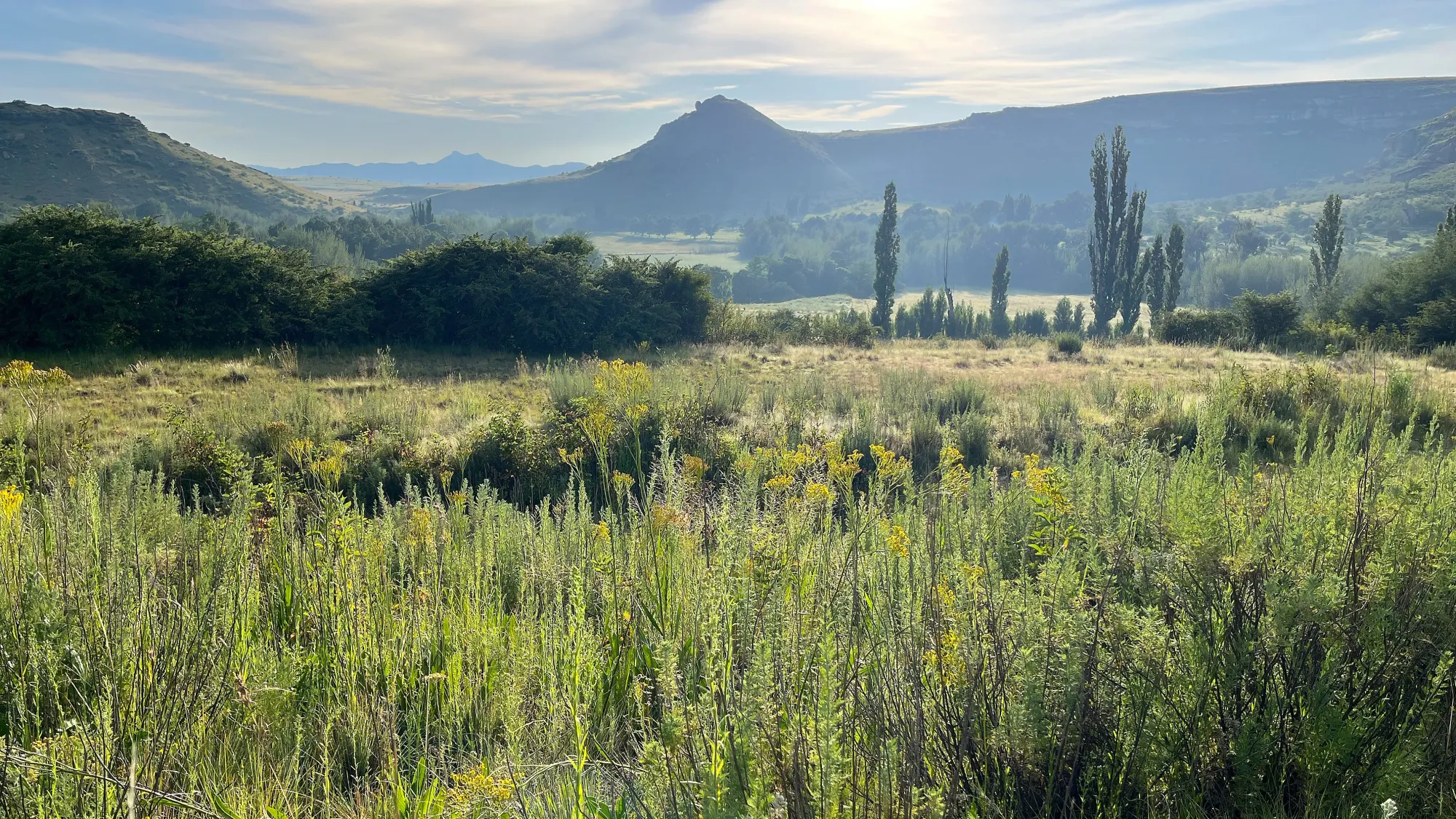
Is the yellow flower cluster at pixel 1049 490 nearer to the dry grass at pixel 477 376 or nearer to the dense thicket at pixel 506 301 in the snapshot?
the dry grass at pixel 477 376

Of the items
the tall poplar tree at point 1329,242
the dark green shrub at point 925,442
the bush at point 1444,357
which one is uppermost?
the tall poplar tree at point 1329,242

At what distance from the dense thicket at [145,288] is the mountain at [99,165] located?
216ft

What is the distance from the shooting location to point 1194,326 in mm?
29812

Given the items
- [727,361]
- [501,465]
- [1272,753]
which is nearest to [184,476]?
[501,465]

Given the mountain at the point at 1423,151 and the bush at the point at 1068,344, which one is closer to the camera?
the bush at the point at 1068,344

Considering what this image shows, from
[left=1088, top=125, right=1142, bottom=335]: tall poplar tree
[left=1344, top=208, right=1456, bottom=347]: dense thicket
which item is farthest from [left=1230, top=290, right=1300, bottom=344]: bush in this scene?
[left=1088, top=125, right=1142, bottom=335]: tall poplar tree

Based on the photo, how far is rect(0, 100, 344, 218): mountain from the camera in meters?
72.0

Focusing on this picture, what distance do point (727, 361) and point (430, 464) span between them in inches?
412

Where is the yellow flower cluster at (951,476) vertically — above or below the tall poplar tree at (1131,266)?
below

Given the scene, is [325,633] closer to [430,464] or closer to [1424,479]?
[1424,479]

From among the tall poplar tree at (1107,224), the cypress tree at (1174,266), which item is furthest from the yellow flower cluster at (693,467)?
the tall poplar tree at (1107,224)

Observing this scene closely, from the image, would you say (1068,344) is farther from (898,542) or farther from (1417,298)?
(898,542)

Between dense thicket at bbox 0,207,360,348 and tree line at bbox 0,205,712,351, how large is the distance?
1.0 inches

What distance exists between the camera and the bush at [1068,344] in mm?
24984
